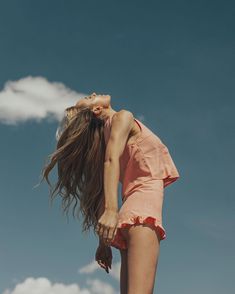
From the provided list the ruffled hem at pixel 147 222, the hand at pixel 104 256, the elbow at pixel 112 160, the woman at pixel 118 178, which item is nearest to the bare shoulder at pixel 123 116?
the woman at pixel 118 178

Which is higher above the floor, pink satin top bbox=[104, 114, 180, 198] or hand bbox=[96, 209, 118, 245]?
pink satin top bbox=[104, 114, 180, 198]

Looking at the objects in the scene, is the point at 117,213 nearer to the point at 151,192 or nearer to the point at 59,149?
the point at 151,192

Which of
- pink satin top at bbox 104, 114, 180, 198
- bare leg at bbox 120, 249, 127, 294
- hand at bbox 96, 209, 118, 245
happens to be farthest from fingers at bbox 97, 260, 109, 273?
hand at bbox 96, 209, 118, 245

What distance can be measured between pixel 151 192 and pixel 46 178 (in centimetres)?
157

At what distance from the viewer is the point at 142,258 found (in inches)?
174

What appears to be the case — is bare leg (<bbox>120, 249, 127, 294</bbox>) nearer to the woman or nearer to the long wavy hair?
the woman

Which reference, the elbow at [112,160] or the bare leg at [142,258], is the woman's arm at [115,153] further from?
the bare leg at [142,258]

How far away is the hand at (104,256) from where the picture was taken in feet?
18.2

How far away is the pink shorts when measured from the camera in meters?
4.58

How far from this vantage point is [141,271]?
4.40 metres

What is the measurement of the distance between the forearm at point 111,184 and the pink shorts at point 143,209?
21 cm

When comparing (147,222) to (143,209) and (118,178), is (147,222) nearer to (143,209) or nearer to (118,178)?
(143,209)

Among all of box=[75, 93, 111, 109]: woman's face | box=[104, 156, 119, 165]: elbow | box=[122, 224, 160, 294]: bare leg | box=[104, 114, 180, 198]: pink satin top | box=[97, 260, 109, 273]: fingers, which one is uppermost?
box=[75, 93, 111, 109]: woman's face

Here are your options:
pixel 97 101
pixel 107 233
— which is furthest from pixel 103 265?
pixel 97 101
